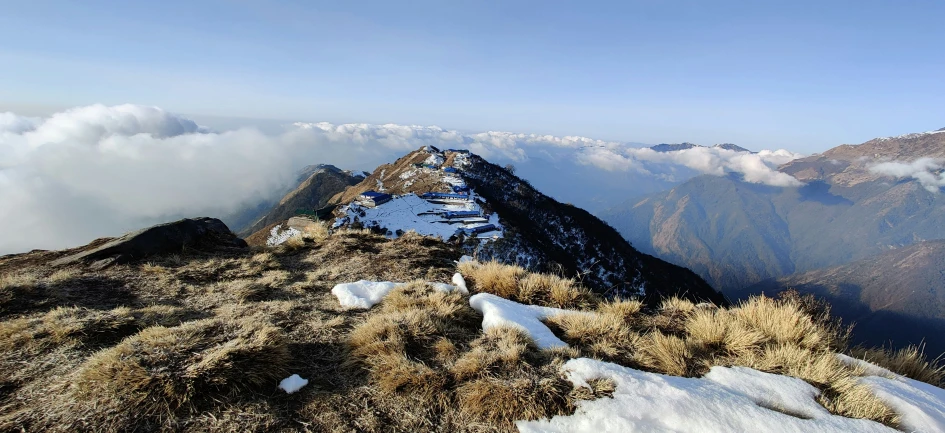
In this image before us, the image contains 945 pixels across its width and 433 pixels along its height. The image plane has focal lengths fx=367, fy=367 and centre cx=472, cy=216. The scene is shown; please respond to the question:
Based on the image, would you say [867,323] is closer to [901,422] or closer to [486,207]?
[486,207]

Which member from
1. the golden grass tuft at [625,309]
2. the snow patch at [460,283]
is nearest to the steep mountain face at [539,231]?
the snow patch at [460,283]

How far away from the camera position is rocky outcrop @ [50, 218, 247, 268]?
27.8ft

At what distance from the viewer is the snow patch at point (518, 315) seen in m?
4.50

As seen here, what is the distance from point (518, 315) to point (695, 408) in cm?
244

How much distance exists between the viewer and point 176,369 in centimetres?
325

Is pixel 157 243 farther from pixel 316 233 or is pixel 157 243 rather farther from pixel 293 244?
pixel 316 233

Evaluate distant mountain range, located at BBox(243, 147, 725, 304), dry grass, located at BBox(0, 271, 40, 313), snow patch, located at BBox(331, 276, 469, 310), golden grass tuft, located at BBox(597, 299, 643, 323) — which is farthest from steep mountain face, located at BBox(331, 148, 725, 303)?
dry grass, located at BBox(0, 271, 40, 313)

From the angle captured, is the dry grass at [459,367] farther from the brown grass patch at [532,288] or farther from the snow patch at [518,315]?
the brown grass patch at [532,288]

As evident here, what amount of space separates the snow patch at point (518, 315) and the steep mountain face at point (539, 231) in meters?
44.8

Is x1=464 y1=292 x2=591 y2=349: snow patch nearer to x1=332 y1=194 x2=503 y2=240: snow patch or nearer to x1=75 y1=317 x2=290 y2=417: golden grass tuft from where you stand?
x1=75 y1=317 x2=290 y2=417: golden grass tuft

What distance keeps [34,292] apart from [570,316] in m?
8.69

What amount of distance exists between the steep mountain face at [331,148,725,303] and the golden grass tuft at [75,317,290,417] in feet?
154

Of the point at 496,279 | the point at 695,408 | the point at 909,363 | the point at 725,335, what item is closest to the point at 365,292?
the point at 496,279

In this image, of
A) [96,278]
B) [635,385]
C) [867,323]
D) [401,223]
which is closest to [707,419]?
[635,385]
